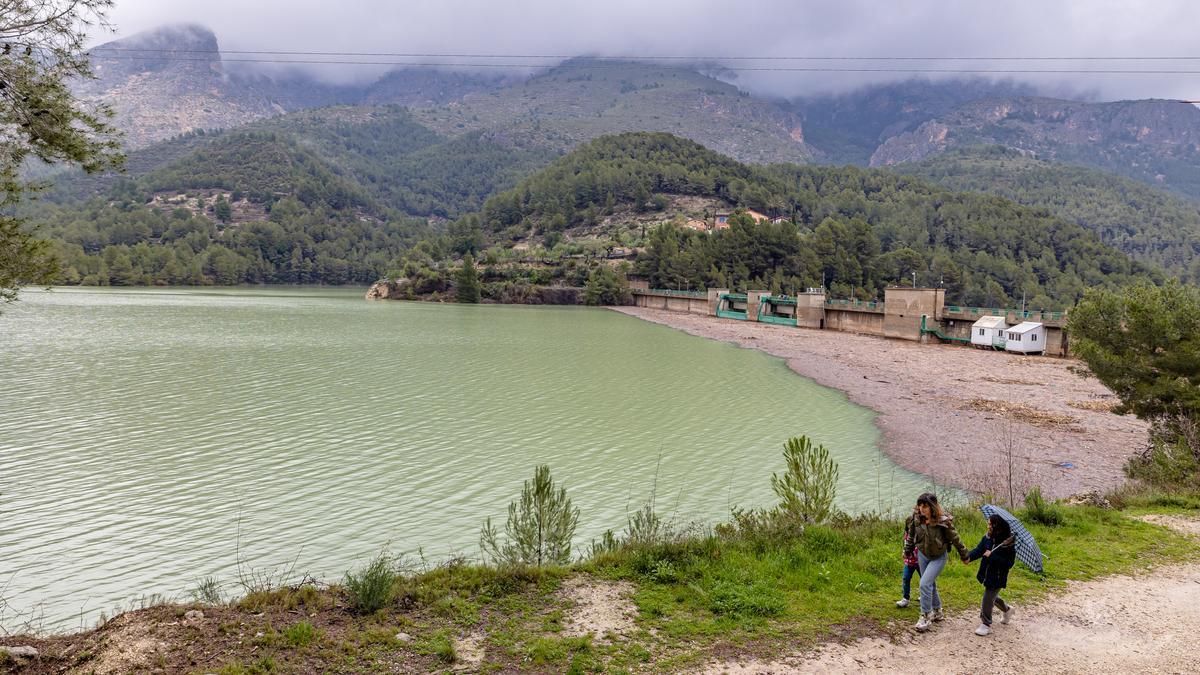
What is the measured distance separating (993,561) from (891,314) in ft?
221

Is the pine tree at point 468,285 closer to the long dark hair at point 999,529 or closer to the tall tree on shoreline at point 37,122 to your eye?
the tall tree on shoreline at point 37,122

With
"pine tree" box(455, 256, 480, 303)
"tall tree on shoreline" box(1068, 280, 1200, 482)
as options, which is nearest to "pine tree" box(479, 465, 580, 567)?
"tall tree on shoreline" box(1068, 280, 1200, 482)

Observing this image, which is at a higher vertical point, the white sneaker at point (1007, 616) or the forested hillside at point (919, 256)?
the forested hillside at point (919, 256)

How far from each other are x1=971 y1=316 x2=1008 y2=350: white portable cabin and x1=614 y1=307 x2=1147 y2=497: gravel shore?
1.74m

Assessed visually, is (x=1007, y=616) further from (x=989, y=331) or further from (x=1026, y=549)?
(x=989, y=331)

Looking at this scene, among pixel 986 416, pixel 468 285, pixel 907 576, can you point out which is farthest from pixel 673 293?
pixel 907 576

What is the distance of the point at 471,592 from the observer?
8484mm

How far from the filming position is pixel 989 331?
5738 centimetres

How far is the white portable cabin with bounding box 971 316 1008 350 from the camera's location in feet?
186

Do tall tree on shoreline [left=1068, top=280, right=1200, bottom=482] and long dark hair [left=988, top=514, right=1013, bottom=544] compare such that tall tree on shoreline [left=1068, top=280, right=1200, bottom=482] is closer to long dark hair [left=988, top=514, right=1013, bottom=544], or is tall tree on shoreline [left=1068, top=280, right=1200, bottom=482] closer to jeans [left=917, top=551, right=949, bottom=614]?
long dark hair [left=988, top=514, right=1013, bottom=544]

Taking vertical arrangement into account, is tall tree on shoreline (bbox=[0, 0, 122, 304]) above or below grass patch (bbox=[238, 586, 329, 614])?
above

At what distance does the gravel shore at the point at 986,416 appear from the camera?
19.2m

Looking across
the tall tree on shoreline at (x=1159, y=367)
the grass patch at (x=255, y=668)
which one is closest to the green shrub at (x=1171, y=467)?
the tall tree on shoreline at (x=1159, y=367)

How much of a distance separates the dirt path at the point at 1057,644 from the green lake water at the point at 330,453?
6.89m
